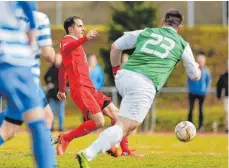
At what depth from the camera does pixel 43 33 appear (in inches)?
325

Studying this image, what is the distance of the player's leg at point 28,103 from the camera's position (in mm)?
7320

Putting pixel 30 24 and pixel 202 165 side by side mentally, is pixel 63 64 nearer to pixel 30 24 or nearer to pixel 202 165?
pixel 202 165

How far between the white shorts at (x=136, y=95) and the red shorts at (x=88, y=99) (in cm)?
289

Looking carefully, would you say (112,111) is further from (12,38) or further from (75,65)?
(12,38)

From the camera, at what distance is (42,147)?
7430 millimetres

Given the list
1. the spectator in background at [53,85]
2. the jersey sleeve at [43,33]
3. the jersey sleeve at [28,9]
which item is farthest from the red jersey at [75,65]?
the spectator in background at [53,85]

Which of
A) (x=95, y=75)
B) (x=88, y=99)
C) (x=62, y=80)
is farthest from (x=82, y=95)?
(x=95, y=75)

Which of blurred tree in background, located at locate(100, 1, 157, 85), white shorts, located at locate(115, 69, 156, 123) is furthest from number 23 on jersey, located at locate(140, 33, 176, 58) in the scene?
blurred tree in background, located at locate(100, 1, 157, 85)

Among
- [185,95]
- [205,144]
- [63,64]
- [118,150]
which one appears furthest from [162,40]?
[185,95]

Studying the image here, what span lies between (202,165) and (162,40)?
2.10m

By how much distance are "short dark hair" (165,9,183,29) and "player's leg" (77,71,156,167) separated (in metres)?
0.74

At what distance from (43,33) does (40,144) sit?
1.37 m

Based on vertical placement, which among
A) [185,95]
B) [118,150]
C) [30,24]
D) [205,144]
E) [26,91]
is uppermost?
[30,24]

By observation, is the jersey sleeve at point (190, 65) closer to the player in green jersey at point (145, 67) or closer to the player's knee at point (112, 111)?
the player in green jersey at point (145, 67)
